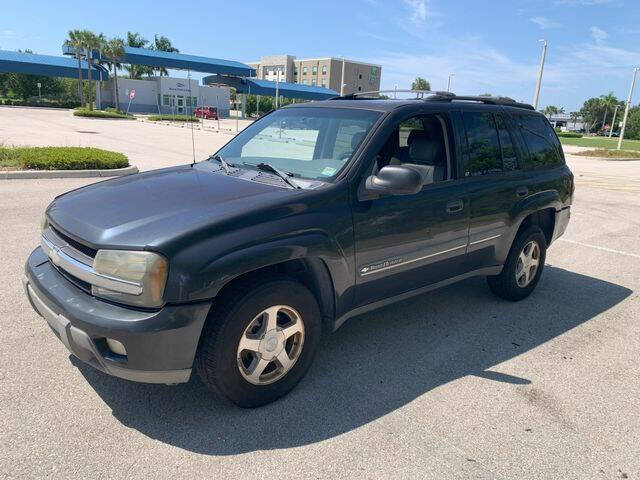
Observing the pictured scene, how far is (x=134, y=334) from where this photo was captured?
246 centimetres

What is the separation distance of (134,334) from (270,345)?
2.62ft

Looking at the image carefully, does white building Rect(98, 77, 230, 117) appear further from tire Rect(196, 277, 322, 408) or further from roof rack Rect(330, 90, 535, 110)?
tire Rect(196, 277, 322, 408)

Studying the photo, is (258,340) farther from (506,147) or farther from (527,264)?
(527,264)

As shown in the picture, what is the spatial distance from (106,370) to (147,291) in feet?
1.67

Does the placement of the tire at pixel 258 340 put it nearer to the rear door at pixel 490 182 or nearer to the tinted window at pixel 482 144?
the rear door at pixel 490 182

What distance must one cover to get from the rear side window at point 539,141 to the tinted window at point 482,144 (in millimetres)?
553

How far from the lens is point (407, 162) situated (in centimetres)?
405

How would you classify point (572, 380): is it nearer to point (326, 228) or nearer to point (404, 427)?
point (404, 427)

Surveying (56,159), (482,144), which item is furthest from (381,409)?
(56,159)

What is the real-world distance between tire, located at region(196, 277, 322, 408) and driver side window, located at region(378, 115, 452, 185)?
1.51 metres

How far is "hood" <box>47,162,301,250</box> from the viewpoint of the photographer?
2609 millimetres

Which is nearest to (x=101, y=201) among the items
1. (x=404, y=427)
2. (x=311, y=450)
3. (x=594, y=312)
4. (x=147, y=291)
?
(x=147, y=291)

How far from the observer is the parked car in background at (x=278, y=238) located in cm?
254

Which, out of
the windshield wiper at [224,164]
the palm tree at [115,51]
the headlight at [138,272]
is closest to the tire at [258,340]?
the headlight at [138,272]
